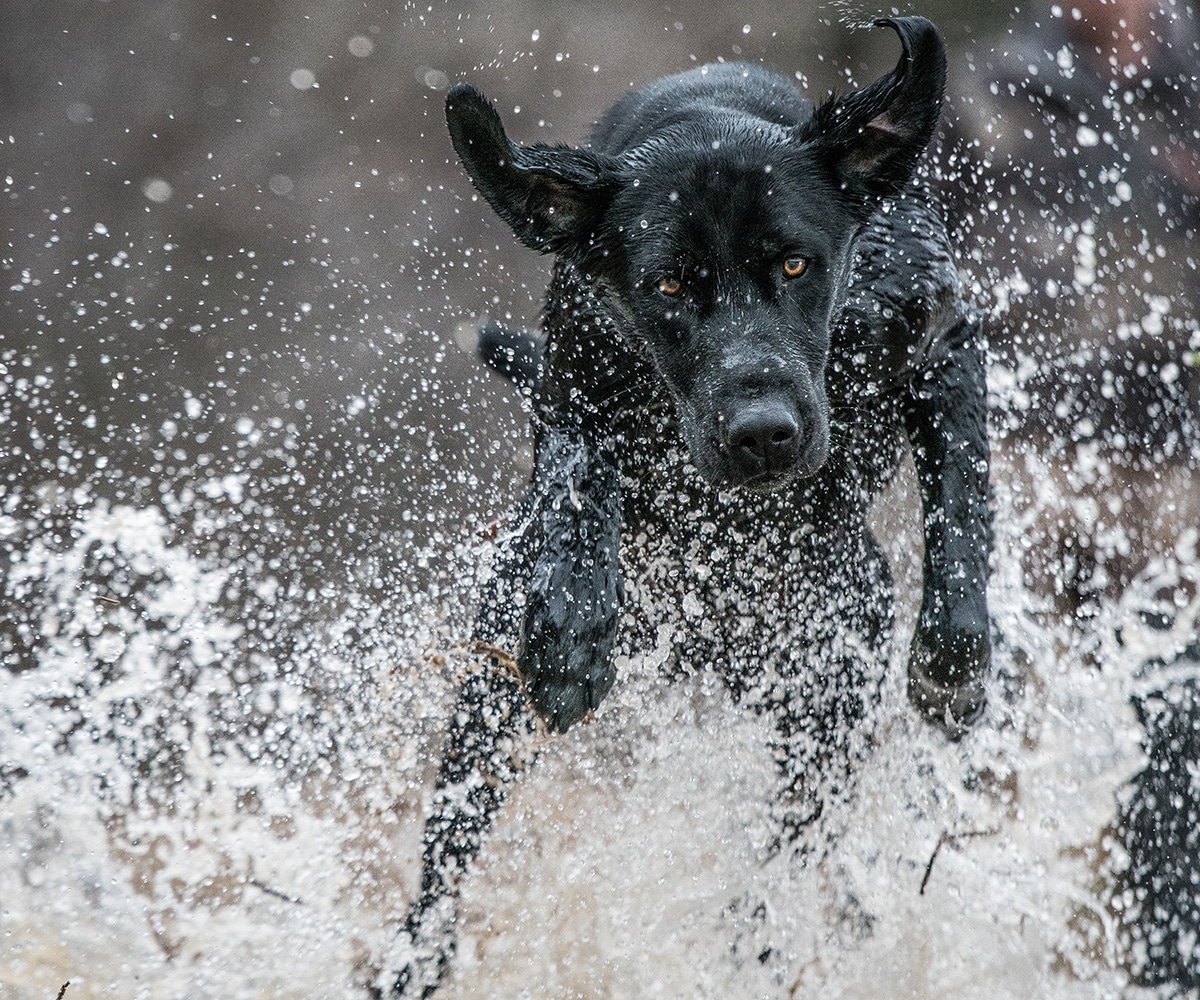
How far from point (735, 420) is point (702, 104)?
0.91m

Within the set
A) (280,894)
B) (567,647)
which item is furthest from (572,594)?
(280,894)

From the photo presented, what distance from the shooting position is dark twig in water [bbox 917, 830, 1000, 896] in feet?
11.4

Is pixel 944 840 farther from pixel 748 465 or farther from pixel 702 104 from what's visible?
pixel 702 104

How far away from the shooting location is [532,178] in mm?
2312

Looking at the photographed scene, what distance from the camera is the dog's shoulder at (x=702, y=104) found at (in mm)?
2609

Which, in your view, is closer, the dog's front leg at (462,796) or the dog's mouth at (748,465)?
the dog's mouth at (748,465)

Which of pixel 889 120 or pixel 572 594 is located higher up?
pixel 889 120

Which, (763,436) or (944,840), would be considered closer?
(763,436)

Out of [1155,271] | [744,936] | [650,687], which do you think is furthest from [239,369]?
[1155,271]

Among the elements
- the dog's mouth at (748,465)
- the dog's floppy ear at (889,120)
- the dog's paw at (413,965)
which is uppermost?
the dog's floppy ear at (889,120)

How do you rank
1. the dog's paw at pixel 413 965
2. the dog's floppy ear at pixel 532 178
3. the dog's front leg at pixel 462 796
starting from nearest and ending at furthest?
the dog's floppy ear at pixel 532 178
the dog's front leg at pixel 462 796
the dog's paw at pixel 413 965

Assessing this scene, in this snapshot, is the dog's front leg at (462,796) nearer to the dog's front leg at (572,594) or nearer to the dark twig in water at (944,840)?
the dog's front leg at (572,594)

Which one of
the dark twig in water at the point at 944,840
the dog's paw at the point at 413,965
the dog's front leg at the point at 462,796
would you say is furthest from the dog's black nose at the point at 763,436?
the dark twig in water at the point at 944,840

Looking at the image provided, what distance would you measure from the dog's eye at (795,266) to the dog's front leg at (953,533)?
557 millimetres
